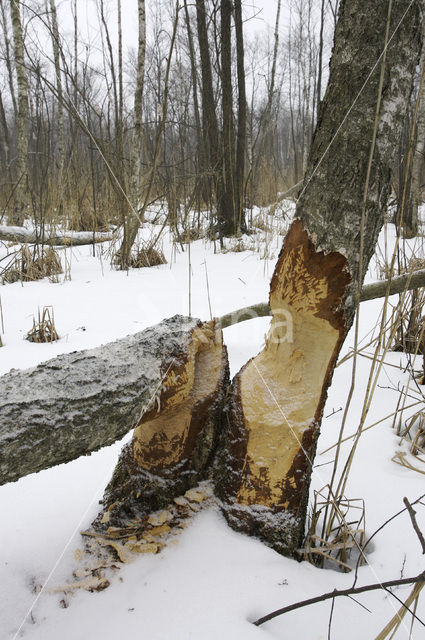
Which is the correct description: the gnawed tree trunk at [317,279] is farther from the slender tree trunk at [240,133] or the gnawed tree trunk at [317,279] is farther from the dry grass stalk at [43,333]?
the slender tree trunk at [240,133]

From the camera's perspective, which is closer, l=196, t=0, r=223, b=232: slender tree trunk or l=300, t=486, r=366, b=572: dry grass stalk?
l=300, t=486, r=366, b=572: dry grass stalk

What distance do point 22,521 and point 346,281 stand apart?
0.85m

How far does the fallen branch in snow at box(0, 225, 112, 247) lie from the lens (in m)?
3.62

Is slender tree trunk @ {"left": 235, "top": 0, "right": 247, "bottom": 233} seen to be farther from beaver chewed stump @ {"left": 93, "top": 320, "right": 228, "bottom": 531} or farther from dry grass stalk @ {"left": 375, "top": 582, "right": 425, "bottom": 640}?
dry grass stalk @ {"left": 375, "top": 582, "right": 425, "bottom": 640}

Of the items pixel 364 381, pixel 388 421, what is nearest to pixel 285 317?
pixel 388 421

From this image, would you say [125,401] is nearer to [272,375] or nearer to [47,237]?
[272,375]

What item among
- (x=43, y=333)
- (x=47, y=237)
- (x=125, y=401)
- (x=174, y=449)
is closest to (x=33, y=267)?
(x=47, y=237)

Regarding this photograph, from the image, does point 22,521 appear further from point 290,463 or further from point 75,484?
point 290,463

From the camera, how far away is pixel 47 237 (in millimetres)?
4098

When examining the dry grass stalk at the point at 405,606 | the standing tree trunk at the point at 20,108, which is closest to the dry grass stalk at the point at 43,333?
the dry grass stalk at the point at 405,606

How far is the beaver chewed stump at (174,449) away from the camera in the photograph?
2.88ft

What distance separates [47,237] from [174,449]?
3.77m

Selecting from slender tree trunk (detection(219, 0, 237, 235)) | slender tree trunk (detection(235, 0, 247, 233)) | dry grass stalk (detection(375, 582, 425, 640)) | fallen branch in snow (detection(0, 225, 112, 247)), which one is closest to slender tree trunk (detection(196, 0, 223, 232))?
slender tree trunk (detection(219, 0, 237, 235))

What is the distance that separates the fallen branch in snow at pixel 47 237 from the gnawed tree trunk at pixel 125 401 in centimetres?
286
